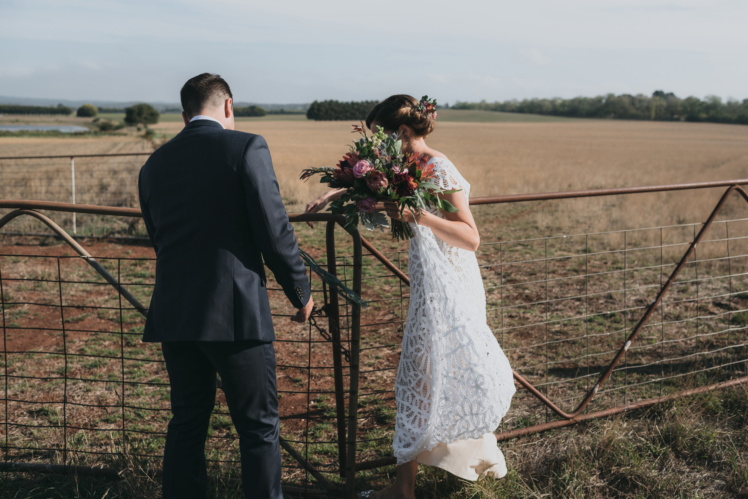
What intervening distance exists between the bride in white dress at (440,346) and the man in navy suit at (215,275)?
60 cm

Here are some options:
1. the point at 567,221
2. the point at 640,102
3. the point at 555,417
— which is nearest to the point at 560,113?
the point at 640,102

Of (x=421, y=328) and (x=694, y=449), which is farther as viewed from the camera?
(x=694, y=449)

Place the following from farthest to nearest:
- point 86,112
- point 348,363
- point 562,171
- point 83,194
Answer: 1. point 86,112
2. point 562,171
3. point 83,194
4. point 348,363

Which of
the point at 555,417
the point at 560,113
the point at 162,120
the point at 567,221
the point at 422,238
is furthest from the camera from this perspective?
the point at 162,120

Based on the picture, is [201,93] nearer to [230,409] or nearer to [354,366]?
[230,409]

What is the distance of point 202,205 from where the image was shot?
2305 mm

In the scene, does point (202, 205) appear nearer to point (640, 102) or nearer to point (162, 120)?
point (640, 102)

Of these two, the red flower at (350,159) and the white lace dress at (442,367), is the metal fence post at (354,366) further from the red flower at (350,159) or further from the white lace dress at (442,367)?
the red flower at (350,159)

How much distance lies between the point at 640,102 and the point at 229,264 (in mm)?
97365

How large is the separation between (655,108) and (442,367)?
9416 cm

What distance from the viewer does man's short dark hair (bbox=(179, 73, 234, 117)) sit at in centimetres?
242

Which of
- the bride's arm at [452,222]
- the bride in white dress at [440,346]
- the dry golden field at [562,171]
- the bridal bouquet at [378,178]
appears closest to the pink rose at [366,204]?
the bridal bouquet at [378,178]

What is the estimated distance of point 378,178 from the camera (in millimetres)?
2525

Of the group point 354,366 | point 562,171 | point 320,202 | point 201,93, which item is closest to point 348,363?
point 354,366
